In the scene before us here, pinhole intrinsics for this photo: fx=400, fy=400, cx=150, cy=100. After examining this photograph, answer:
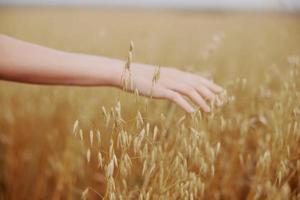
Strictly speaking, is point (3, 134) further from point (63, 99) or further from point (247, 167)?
point (247, 167)

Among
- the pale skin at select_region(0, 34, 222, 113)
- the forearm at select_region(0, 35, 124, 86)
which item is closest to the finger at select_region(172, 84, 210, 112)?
the pale skin at select_region(0, 34, 222, 113)

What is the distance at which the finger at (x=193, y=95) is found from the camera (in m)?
0.83

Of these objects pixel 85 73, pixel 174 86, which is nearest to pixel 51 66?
pixel 85 73

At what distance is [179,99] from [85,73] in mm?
209

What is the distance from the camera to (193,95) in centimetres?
83

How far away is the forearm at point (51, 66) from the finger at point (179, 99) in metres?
0.11

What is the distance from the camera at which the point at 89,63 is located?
33.8 inches

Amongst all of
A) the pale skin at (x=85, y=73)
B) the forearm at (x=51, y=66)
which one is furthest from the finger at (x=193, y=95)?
the forearm at (x=51, y=66)

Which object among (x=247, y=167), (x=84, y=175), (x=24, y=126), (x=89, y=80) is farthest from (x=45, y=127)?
(x=89, y=80)

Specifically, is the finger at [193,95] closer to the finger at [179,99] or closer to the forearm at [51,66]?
the finger at [179,99]

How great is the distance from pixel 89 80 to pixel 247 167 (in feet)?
2.69

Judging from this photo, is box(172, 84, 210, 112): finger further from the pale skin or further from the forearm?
the forearm

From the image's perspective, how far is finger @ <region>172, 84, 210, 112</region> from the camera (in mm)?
826

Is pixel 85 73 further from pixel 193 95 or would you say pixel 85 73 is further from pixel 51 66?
pixel 193 95
